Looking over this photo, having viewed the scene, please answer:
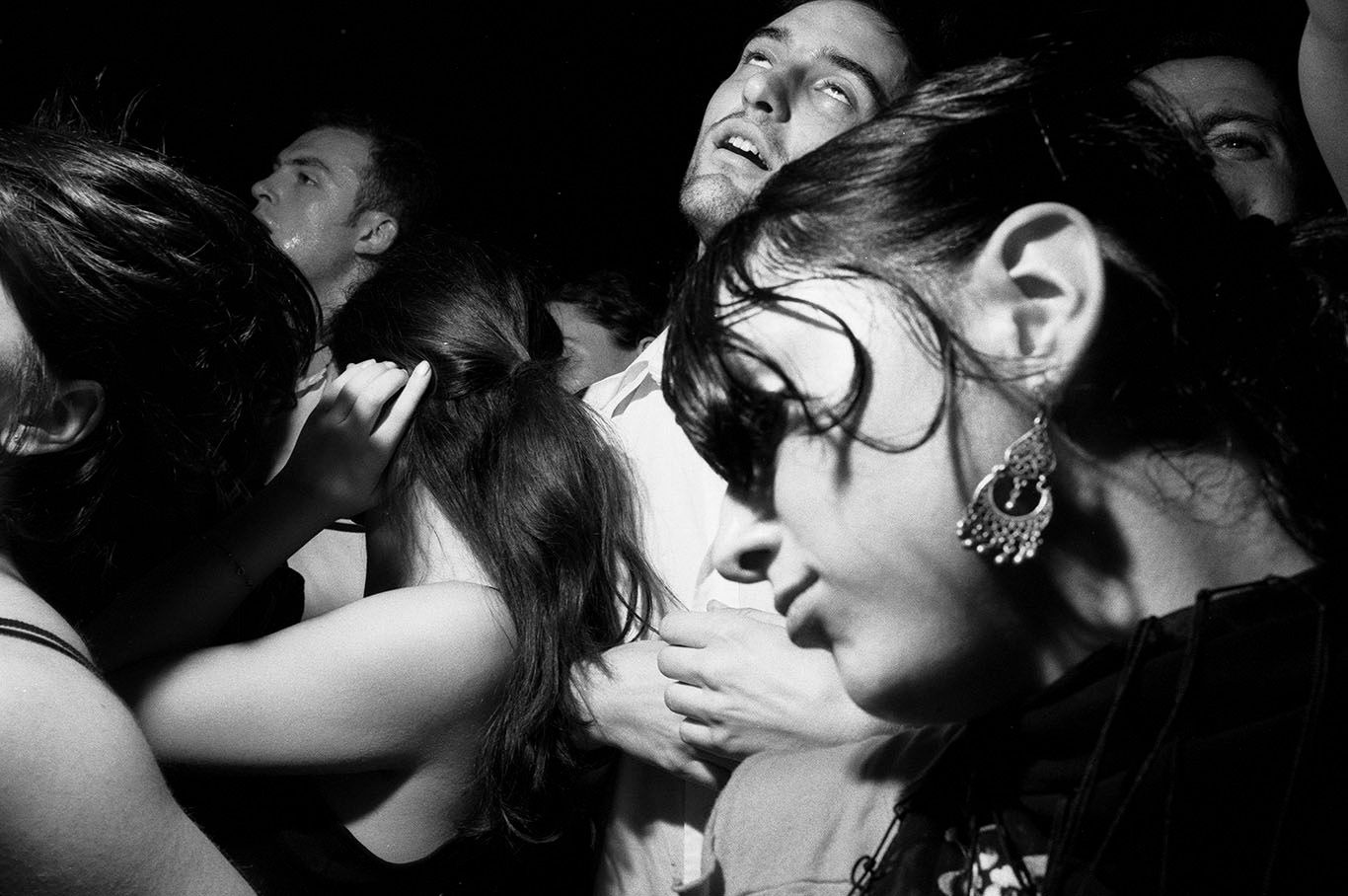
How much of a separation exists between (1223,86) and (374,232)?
5.87 ft

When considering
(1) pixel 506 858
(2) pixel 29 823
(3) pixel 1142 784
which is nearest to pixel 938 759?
(3) pixel 1142 784

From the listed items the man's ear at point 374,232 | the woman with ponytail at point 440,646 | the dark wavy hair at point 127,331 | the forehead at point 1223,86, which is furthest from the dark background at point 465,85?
the dark wavy hair at point 127,331

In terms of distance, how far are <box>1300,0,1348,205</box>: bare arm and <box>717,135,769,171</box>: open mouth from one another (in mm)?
1136

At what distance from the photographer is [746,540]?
3.33ft

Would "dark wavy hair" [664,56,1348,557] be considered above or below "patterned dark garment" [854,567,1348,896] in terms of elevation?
above

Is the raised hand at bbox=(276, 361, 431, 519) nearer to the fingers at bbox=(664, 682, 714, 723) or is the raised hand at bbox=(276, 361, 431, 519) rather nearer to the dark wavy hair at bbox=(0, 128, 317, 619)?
the dark wavy hair at bbox=(0, 128, 317, 619)

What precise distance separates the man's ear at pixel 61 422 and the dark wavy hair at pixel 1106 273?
2.63 ft

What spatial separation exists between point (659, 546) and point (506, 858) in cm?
49

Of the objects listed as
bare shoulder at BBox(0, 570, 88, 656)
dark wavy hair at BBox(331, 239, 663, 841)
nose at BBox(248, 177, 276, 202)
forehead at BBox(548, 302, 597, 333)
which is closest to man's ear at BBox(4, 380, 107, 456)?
bare shoulder at BBox(0, 570, 88, 656)

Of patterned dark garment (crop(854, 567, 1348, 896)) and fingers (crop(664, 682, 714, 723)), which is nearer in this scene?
patterned dark garment (crop(854, 567, 1348, 896))

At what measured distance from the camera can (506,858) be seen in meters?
1.76

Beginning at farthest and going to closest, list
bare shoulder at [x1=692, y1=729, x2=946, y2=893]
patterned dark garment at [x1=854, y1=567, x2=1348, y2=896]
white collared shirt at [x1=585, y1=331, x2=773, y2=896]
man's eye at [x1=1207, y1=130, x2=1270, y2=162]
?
man's eye at [x1=1207, y1=130, x2=1270, y2=162] < white collared shirt at [x1=585, y1=331, x2=773, y2=896] < bare shoulder at [x1=692, y1=729, x2=946, y2=893] < patterned dark garment at [x1=854, y1=567, x2=1348, y2=896]

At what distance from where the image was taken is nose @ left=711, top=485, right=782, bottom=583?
101cm

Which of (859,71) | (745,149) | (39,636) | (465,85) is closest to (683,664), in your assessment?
(39,636)
